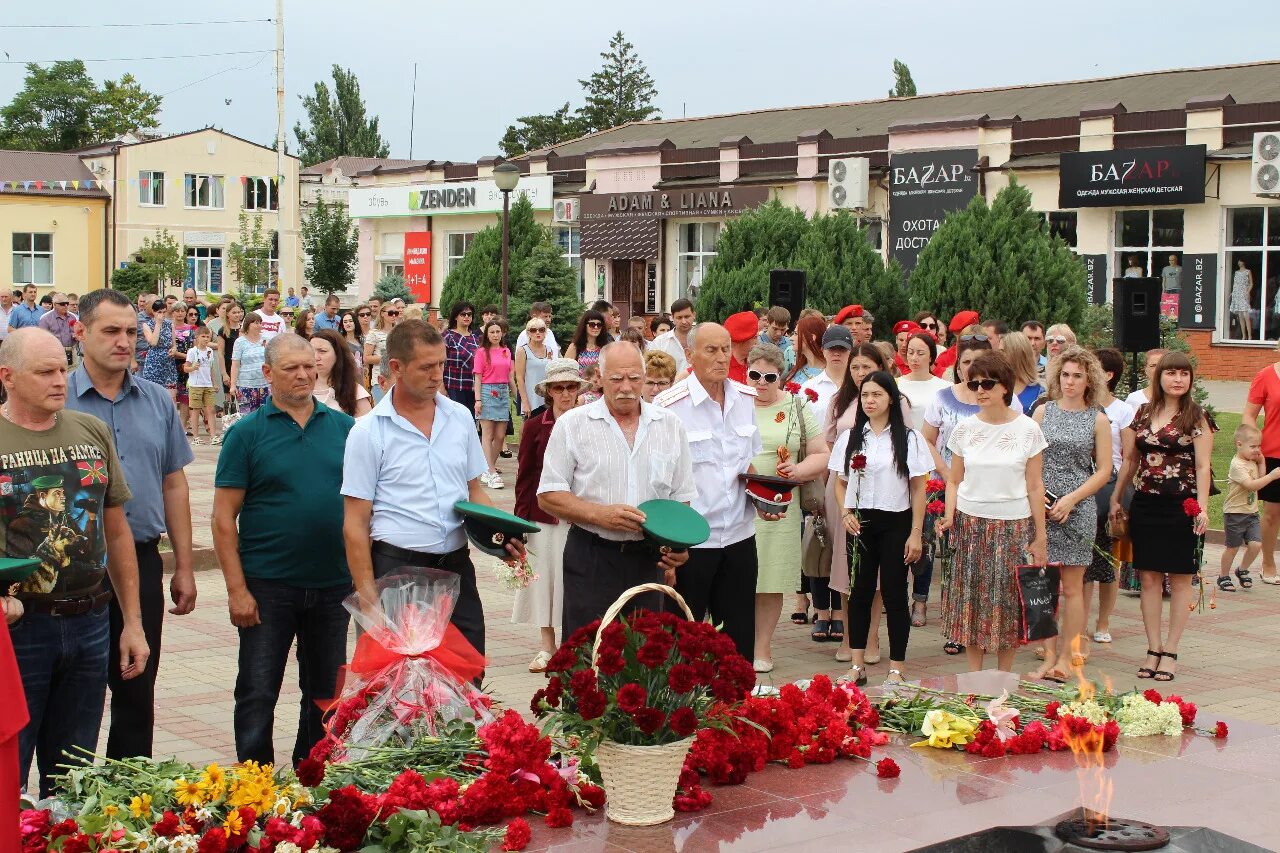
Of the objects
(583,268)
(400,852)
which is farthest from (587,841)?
(583,268)

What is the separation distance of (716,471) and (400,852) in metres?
3.31

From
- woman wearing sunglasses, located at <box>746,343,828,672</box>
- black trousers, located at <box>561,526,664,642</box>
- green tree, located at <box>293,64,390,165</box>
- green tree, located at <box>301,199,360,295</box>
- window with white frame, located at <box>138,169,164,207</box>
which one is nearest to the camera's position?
black trousers, located at <box>561,526,664,642</box>

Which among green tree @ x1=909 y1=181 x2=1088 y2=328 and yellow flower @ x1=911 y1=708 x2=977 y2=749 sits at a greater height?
green tree @ x1=909 y1=181 x2=1088 y2=328

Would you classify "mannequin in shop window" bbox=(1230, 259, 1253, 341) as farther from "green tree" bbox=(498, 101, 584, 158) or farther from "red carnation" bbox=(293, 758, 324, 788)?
"green tree" bbox=(498, 101, 584, 158)

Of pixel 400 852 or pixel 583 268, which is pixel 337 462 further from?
pixel 583 268

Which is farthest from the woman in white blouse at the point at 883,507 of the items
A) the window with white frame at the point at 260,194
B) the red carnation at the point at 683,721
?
the window with white frame at the point at 260,194

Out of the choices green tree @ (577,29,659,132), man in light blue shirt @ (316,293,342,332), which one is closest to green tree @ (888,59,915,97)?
green tree @ (577,29,659,132)

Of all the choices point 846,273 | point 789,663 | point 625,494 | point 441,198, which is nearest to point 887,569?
point 789,663

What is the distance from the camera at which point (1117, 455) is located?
996 cm

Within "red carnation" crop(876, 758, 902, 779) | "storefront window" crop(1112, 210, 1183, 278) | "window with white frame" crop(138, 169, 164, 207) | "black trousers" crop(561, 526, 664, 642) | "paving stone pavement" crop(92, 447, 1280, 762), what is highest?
"window with white frame" crop(138, 169, 164, 207)

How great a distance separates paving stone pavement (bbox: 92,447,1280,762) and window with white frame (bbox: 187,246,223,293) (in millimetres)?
53897

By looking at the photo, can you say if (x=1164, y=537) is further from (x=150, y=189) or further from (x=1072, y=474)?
(x=150, y=189)

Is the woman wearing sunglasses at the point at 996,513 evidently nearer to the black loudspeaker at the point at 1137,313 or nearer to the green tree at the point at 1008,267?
the black loudspeaker at the point at 1137,313

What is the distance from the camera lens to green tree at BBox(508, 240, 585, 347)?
34719 mm
